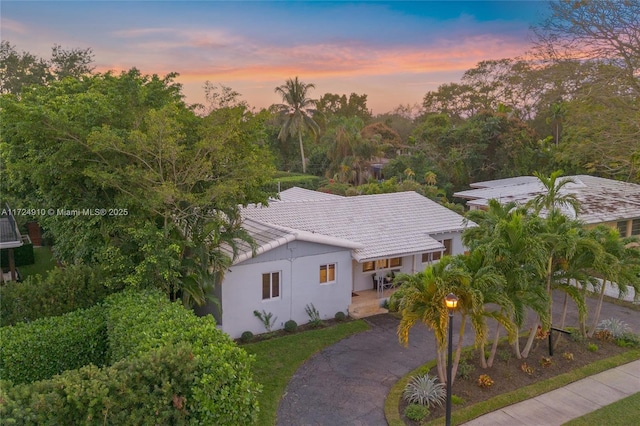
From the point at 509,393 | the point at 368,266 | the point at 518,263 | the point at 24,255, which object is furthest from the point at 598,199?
the point at 24,255

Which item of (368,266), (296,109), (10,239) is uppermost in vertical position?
(296,109)

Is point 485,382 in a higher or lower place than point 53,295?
lower

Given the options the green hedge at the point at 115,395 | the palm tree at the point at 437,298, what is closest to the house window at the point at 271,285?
the palm tree at the point at 437,298

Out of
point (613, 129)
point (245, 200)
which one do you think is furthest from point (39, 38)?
point (613, 129)

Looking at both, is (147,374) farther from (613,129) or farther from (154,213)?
(613,129)

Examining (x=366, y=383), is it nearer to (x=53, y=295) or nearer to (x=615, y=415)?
(x=615, y=415)

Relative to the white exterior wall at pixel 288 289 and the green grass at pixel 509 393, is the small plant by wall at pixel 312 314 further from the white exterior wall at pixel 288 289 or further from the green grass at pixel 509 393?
the green grass at pixel 509 393
